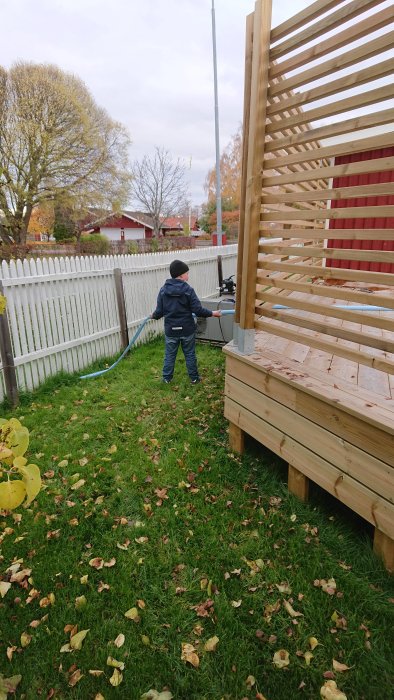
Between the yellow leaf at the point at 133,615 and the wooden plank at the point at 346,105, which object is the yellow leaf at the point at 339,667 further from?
the wooden plank at the point at 346,105

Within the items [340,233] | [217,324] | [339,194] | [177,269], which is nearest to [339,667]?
[340,233]

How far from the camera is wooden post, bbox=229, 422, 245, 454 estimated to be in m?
3.38

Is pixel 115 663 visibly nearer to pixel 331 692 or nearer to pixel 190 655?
pixel 190 655

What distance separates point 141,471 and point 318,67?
121 inches

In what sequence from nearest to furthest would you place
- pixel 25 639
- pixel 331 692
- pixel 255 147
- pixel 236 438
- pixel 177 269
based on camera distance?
pixel 331 692, pixel 25 639, pixel 255 147, pixel 236 438, pixel 177 269

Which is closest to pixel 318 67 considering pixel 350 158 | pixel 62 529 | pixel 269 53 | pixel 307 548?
pixel 269 53

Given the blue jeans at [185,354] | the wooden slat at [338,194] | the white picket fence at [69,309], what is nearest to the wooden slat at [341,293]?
the wooden slat at [338,194]

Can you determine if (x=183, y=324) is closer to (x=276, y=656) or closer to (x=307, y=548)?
(x=307, y=548)

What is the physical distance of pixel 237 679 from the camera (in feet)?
5.81

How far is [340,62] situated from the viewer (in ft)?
6.40

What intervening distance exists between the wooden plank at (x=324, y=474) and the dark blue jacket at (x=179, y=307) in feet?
6.86

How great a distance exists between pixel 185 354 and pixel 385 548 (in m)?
3.39

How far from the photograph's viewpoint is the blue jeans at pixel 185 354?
16.9 ft

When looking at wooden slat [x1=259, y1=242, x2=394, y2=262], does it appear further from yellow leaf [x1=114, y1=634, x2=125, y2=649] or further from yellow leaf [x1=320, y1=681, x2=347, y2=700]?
yellow leaf [x1=114, y1=634, x2=125, y2=649]
